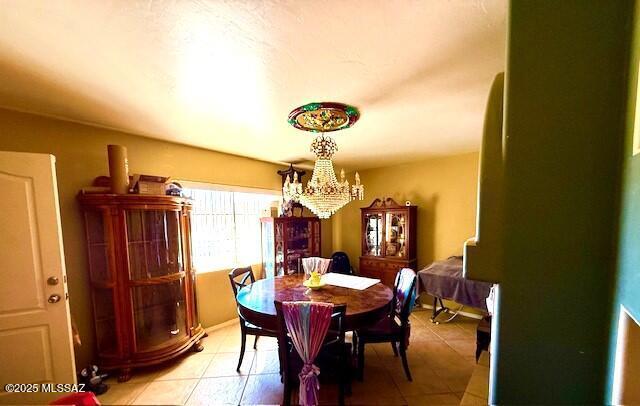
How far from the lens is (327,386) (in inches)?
73.6

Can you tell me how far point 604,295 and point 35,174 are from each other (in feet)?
8.99

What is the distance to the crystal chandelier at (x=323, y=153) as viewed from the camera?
1696mm

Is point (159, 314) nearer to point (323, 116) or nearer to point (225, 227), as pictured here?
point (225, 227)

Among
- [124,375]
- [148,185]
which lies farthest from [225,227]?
[124,375]

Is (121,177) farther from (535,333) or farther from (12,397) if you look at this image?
(535,333)

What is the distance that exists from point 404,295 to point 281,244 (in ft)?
6.50

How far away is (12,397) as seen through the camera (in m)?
1.40

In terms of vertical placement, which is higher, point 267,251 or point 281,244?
point 281,244

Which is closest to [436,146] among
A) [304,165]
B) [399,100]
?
[399,100]

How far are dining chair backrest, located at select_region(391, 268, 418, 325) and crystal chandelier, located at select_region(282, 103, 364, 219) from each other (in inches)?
37.2

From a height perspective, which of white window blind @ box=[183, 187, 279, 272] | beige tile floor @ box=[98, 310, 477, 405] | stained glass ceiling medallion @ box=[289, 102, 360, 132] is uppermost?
stained glass ceiling medallion @ box=[289, 102, 360, 132]

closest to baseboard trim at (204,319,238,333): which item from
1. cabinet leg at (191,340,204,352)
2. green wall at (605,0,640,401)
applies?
cabinet leg at (191,340,204,352)

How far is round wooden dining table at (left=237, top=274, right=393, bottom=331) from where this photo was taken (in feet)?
5.42

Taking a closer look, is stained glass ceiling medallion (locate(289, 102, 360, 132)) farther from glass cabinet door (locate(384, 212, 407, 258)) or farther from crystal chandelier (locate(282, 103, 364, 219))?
glass cabinet door (locate(384, 212, 407, 258))
